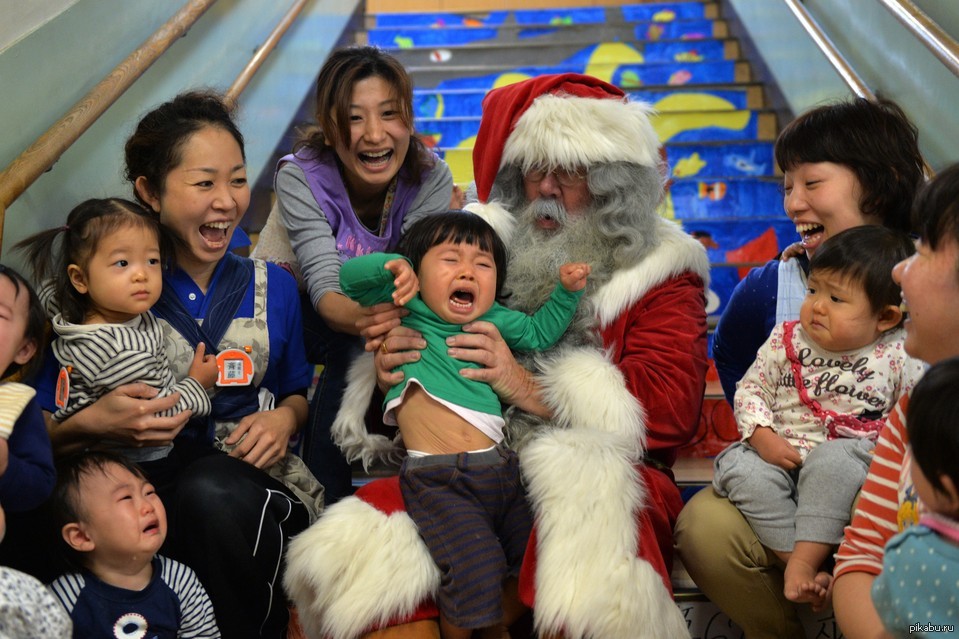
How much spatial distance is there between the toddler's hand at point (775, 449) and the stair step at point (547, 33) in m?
4.68

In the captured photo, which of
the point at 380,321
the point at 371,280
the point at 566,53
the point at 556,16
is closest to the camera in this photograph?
the point at 371,280

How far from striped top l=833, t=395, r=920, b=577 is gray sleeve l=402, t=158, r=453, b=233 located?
5.03ft

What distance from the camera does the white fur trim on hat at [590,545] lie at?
195 cm

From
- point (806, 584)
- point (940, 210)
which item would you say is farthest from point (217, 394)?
point (940, 210)

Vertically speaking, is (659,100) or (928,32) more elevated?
(659,100)

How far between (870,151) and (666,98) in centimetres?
340

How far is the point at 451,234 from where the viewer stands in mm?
2373

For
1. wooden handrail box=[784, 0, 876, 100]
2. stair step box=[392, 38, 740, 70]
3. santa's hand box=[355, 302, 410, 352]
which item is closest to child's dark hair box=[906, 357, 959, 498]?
santa's hand box=[355, 302, 410, 352]

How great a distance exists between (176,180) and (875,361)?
1678mm

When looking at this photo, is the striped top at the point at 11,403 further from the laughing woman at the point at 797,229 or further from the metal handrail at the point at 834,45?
the metal handrail at the point at 834,45

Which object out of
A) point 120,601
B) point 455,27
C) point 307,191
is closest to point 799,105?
point 455,27

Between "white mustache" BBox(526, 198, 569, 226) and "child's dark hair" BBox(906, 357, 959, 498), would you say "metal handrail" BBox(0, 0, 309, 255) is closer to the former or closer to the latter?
"white mustache" BBox(526, 198, 569, 226)

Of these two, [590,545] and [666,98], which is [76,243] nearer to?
[590,545]

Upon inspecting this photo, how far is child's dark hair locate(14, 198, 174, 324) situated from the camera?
2.16 metres
